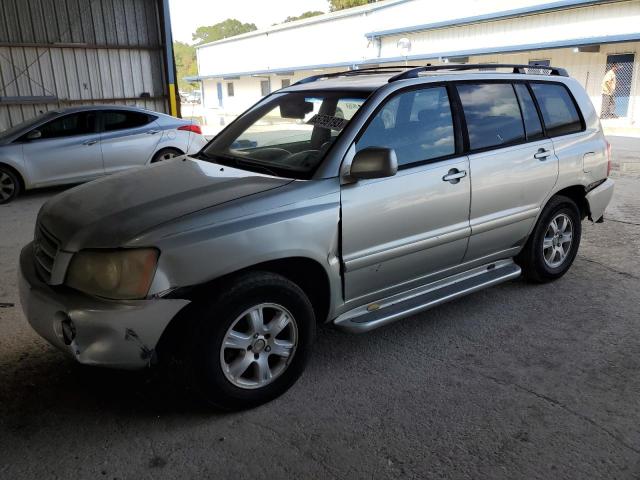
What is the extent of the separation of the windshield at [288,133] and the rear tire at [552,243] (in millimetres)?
1968

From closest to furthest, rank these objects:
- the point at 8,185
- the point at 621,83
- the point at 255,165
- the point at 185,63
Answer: the point at 255,165
the point at 8,185
the point at 621,83
the point at 185,63

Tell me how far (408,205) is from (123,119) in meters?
7.13

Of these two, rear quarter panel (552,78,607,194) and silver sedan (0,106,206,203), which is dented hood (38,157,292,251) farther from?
silver sedan (0,106,206,203)

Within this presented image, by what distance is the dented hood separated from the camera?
110 inches

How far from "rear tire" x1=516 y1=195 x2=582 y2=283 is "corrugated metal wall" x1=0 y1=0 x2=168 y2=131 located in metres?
10.9

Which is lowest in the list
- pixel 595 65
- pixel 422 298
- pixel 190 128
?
pixel 422 298

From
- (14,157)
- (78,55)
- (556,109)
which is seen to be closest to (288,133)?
(556,109)

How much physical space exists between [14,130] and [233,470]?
785 cm

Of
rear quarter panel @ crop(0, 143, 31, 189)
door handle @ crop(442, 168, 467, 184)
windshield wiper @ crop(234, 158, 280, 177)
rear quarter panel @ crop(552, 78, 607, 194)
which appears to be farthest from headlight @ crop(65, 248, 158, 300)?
rear quarter panel @ crop(0, 143, 31, 189)

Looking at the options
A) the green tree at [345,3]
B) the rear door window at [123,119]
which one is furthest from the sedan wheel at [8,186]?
the green tree at [345,3]

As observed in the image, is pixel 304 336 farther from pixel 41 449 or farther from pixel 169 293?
pixel 41 449

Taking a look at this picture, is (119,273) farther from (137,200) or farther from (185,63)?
(185,63)

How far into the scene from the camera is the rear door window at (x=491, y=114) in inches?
154

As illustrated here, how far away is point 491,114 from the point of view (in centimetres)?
408
